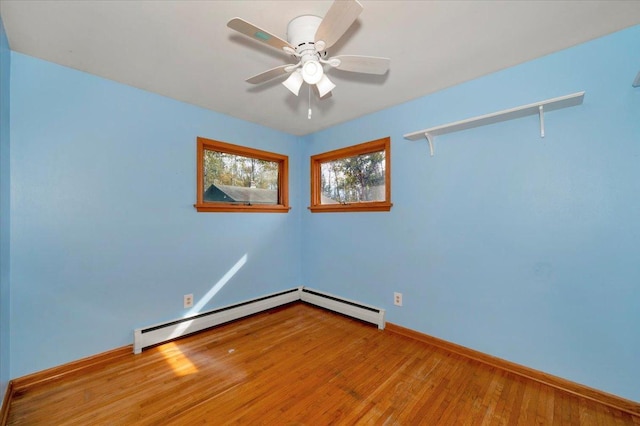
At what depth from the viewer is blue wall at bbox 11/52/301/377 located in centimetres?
188

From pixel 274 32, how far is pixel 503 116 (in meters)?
1.75

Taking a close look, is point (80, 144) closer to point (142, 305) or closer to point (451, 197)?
point (142, 305)

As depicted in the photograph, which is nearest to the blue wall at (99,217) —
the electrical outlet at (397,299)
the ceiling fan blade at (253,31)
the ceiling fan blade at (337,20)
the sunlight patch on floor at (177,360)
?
the sunlight patch on floor at (177,360)

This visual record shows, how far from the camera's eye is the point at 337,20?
1210 mm

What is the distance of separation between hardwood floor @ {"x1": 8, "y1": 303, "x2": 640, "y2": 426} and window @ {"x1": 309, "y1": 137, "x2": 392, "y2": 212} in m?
1.47

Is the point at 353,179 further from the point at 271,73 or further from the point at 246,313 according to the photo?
the point at 246,313

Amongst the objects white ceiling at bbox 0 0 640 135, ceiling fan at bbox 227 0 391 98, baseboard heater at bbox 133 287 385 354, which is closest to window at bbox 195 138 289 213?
white ceiling at bbox 0 0 640 135

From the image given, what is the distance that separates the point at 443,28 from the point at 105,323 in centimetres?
330

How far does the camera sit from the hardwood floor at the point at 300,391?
5.16 feet

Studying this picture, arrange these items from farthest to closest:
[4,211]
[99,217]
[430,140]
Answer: [430,140] → [99,217] → [4,211]

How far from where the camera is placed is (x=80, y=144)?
2.09 meters

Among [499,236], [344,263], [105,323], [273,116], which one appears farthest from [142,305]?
[499,236]

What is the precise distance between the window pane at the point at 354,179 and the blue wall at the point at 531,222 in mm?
282

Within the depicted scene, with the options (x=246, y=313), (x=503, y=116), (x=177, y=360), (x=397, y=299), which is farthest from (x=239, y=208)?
(x=503, y=116)
